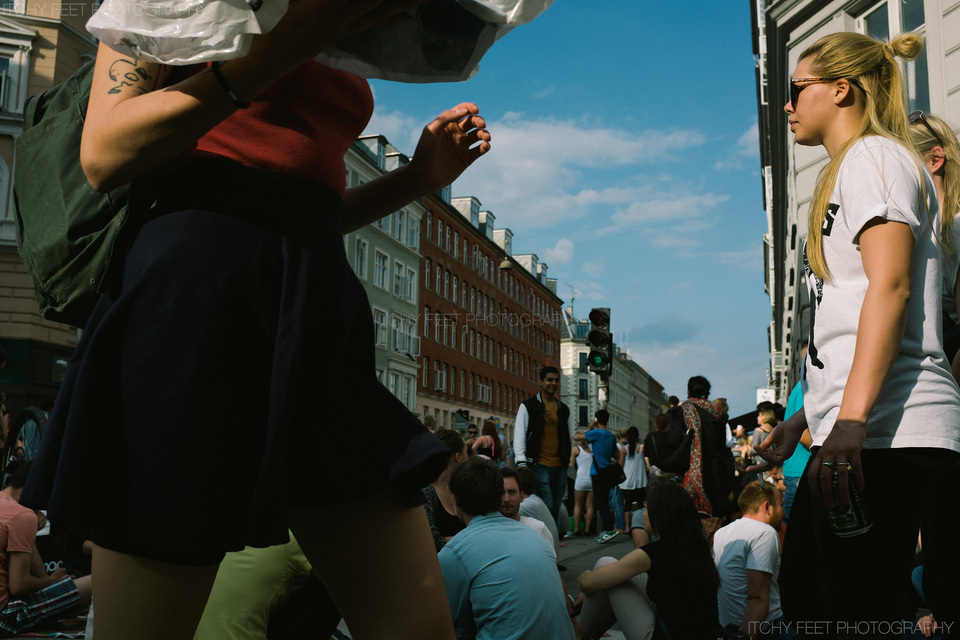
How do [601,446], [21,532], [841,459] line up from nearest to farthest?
[841,459], [21,532], [601,446]

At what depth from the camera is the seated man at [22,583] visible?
5.57 metres

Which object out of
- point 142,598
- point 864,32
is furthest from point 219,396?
point 864,32

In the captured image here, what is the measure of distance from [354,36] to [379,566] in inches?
31.1

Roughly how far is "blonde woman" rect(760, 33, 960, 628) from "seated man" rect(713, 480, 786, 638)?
323cm

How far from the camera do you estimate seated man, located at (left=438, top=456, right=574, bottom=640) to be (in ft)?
12.8

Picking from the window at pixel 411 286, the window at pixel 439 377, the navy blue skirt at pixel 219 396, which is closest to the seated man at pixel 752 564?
the navy blue skirt at pixel 219 396

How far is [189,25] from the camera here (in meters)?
1.05

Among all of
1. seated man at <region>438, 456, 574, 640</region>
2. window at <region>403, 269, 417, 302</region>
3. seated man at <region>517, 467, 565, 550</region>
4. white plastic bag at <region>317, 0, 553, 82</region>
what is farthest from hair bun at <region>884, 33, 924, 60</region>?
window at <region>403, 269, 417, 302</region>

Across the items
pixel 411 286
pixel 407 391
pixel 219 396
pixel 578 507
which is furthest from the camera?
pixel 411 286

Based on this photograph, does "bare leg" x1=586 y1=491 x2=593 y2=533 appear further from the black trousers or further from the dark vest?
the black trousers

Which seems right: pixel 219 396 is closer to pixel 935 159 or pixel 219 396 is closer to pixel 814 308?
pixel 814 308

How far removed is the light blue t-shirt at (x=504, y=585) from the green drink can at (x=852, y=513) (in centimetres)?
238

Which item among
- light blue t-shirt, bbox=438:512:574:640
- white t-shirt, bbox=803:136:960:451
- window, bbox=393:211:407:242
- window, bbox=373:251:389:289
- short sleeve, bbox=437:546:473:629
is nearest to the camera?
white t-shirt, bbox=803:136:960:451

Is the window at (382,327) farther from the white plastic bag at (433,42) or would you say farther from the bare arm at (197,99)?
the bare arm at (197,99)
